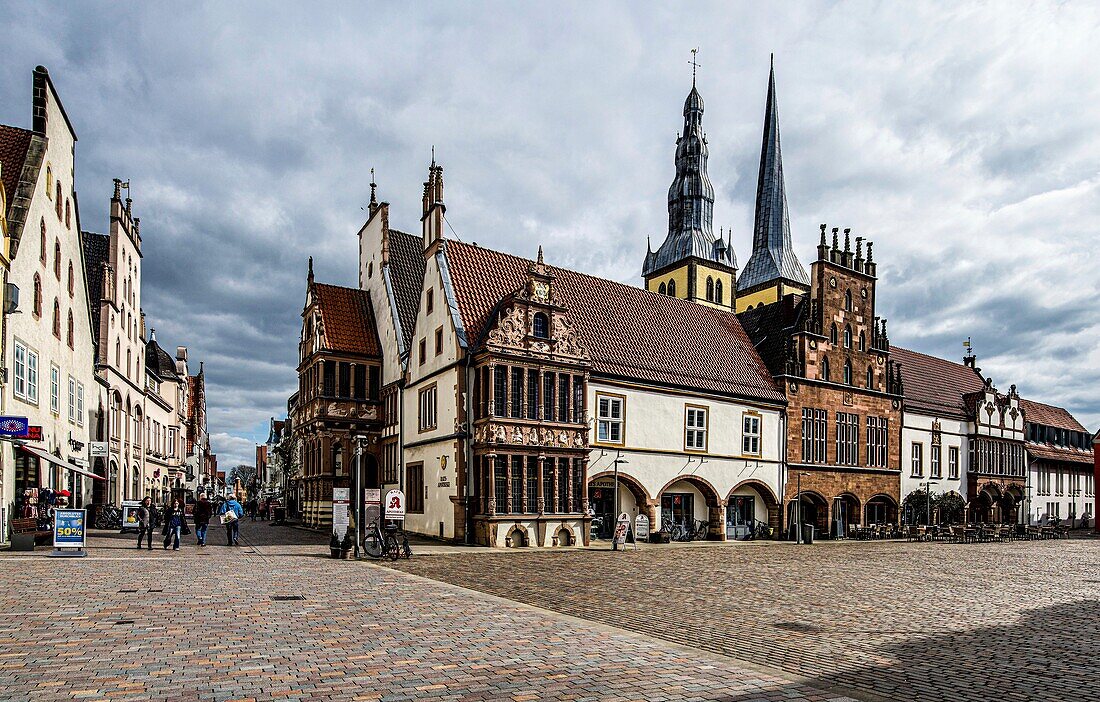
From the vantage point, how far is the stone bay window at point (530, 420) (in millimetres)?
34000

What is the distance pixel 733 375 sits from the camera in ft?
146

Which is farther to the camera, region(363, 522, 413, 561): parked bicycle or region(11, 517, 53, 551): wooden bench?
region(363, 522, 413, 561): parked bicycle

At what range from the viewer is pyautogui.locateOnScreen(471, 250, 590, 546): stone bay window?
3400 centimetres

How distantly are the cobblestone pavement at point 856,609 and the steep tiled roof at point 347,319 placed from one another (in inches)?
733

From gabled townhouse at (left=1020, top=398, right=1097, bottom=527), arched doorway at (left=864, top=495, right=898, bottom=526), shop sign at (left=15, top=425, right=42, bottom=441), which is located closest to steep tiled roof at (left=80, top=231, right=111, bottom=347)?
shop sign at (left=15, top=425, right=42, bottom=441)

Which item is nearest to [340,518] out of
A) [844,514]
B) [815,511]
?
[815,511]

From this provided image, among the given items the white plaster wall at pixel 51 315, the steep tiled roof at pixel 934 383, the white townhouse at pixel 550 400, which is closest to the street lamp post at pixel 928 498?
the steep tiled roof at pixel 934 383

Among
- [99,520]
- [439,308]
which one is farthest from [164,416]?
[439,308]

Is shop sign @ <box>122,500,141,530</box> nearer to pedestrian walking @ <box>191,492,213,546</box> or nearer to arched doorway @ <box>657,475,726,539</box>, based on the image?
pedestrian walking @ <box>191,492,213,546</box>

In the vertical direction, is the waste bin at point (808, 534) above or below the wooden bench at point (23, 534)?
below

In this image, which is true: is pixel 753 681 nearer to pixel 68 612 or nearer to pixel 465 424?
pixel 68 612

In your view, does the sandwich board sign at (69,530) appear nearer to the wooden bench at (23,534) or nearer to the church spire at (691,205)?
the wooden bench at (23,534)

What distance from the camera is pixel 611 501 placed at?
39.4 m

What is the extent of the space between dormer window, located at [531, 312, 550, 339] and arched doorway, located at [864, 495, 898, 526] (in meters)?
25.7
